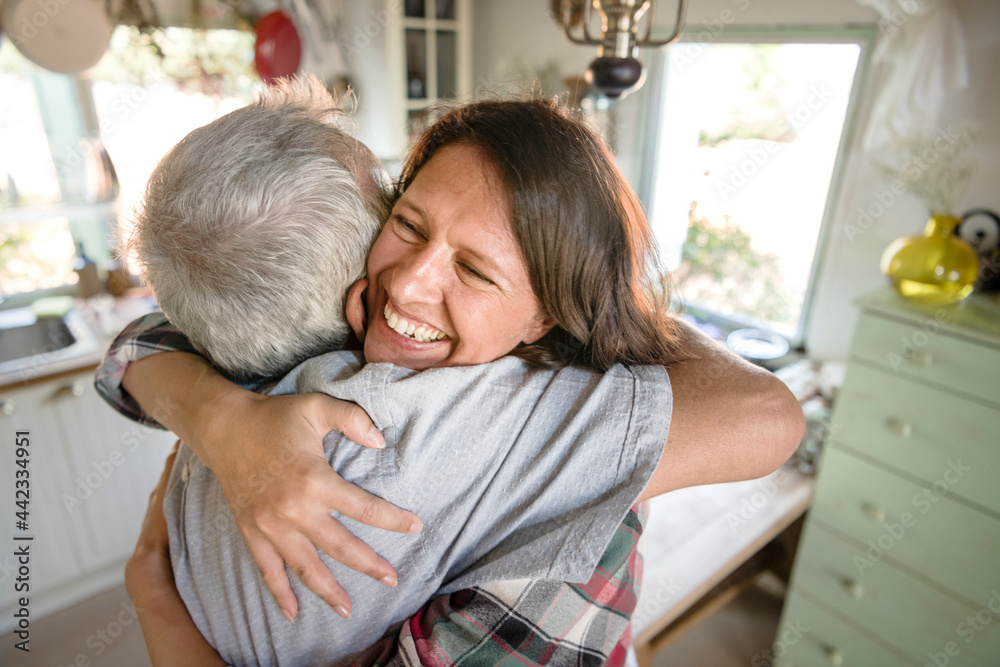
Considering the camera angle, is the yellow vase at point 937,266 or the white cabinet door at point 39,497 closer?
the yellow vase at point 937,266

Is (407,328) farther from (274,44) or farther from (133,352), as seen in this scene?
(274,44)

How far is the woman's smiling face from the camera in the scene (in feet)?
2.37

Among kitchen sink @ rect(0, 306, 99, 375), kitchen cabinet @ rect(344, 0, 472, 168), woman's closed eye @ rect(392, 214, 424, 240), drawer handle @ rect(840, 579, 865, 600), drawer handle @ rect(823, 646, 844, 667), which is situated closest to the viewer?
woman's closed eye @ rect(392, 214, 424, 240)

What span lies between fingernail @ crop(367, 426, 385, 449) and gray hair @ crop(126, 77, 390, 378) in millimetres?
199

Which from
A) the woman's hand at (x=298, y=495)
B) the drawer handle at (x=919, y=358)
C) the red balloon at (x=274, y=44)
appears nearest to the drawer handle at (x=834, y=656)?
the drawer handle at (x=919, y=358)

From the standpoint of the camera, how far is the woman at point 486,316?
667mm

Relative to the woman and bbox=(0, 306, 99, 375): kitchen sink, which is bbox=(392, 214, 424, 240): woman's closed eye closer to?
the woman

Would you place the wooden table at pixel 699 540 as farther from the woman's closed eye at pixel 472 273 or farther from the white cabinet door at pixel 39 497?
the white cabinet door at pixel 39 497

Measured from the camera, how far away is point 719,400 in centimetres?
78

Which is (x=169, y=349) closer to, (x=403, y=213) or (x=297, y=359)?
(x=297, y=359)

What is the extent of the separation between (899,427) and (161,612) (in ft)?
6.05

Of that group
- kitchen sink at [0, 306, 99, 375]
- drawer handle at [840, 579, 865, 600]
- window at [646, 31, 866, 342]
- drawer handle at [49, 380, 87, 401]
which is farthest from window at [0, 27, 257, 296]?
drawer handle at [840, 579, 865, 600]

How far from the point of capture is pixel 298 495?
65 cm

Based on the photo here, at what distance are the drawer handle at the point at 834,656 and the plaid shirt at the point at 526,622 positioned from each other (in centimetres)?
169
